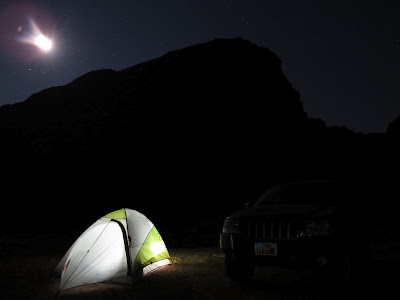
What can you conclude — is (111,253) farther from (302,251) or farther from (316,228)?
(316,228)

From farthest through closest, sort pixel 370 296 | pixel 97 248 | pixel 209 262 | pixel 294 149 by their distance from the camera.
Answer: pixel 294 149 → pixel 209 262 → pixel 97 248 → pixel 370 296

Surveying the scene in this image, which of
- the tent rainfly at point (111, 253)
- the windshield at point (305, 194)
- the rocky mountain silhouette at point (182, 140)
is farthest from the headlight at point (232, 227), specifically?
the rocky mountain silhouette at point (182, 140)

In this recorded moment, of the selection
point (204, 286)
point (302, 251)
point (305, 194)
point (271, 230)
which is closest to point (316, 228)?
point (302, 251)

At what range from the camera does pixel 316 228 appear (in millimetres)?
5520

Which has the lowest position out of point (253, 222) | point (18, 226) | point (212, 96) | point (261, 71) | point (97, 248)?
point (18, 226)

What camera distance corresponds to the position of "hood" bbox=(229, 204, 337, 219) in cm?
563

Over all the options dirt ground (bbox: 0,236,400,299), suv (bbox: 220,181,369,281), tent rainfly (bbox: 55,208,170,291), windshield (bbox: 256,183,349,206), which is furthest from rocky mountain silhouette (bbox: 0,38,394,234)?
suv (bbox: 220,181,369,281)

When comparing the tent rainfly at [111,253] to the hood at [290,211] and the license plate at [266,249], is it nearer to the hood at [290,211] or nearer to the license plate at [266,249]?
the hood at [290,211]

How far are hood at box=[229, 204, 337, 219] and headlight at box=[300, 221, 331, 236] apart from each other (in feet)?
0.40

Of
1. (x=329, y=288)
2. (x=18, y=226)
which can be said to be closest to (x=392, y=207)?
(x=329, y=288)

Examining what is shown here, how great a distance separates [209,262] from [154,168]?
70.5ft

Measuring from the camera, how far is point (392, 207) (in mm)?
17609

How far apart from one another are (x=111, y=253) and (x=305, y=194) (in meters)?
3.97

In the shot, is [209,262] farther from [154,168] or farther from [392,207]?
[154,168]
